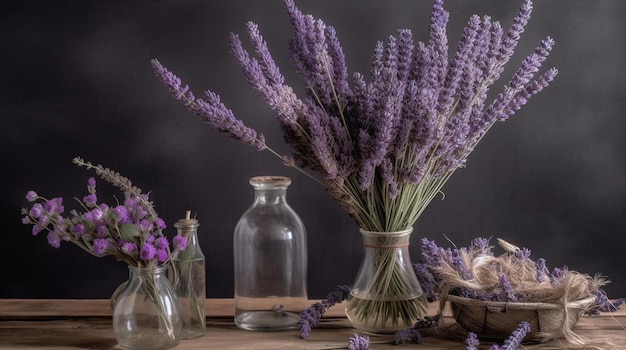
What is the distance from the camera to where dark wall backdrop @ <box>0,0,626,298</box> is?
2.23m

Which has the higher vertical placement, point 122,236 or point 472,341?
point 122,236

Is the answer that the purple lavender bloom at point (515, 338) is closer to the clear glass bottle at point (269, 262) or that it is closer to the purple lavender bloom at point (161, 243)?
the clear glass bottle at point (269, 262)

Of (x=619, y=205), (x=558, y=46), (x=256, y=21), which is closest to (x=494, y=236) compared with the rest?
(x=619, y=205)

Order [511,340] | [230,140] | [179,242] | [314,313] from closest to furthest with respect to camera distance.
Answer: [511,340] < [179,242] < [314,313] < [230,140]

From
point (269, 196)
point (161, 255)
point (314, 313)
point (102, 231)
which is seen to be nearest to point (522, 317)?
point (314, 313)

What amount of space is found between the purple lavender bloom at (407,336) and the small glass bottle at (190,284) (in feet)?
1.18

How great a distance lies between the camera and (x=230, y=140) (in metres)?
2.28

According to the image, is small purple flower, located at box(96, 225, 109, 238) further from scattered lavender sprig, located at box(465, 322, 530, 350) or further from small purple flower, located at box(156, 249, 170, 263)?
scattered lavender sprig, located at box(465, 322, 530, 350)

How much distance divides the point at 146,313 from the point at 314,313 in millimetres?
312

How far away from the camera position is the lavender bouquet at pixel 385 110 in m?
1.35

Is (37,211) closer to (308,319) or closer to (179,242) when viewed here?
(179,242)

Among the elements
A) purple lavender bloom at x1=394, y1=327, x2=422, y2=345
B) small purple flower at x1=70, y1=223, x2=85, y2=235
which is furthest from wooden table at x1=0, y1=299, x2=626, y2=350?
small purple flower at x1=70, y1=223, x2=85, y2=235

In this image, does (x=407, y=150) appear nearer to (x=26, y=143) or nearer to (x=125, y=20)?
(x=125, y=20)

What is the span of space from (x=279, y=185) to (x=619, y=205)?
50.1 inches
